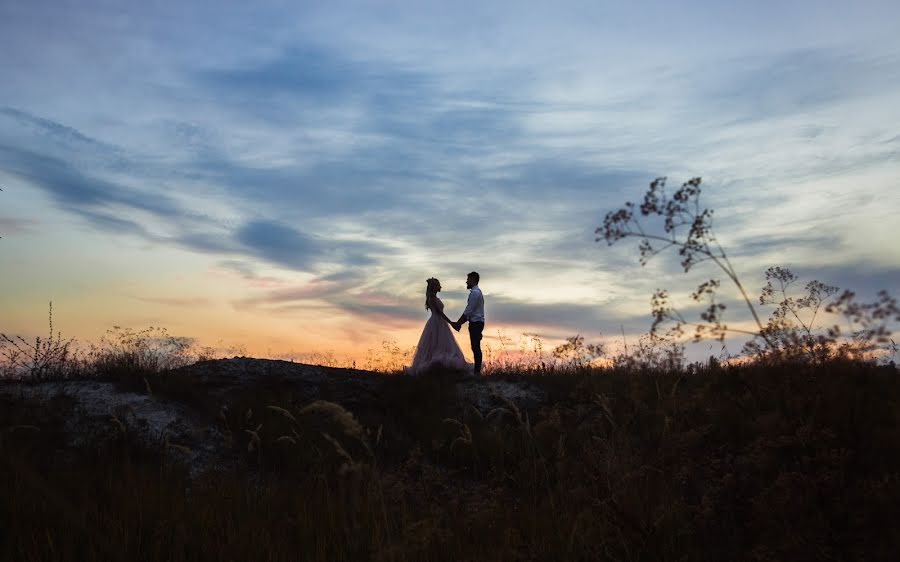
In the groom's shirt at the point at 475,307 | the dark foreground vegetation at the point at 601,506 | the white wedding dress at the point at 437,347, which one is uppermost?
the groom's shirt at the point at 475,307

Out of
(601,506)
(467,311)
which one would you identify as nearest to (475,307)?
(467,311)

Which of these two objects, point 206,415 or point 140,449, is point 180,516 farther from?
point 206,415

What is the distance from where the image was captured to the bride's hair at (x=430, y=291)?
50.8 ft

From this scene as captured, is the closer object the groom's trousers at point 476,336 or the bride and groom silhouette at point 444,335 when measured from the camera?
the bride and groom silhouette at point 444,335

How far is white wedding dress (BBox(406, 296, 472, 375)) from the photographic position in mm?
14633

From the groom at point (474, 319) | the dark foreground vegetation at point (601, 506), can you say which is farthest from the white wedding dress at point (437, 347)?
the dark foreground vegetation at point (601, 506)

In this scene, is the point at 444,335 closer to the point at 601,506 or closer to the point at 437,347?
the point at 437,347

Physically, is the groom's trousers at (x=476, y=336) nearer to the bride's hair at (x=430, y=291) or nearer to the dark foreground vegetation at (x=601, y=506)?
the bride's hair at (x=430, y=291)

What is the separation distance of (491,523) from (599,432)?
522 cm

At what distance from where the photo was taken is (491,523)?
520 centimetres

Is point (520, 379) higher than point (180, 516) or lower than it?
higher

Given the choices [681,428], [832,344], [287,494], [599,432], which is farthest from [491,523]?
[599,432]

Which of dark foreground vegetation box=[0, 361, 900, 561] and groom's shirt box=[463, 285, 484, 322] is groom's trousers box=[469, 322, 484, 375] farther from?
dark foreground vegetation box=[0, 361, 900, 561]

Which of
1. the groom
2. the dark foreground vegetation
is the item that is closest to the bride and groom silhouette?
the groom
